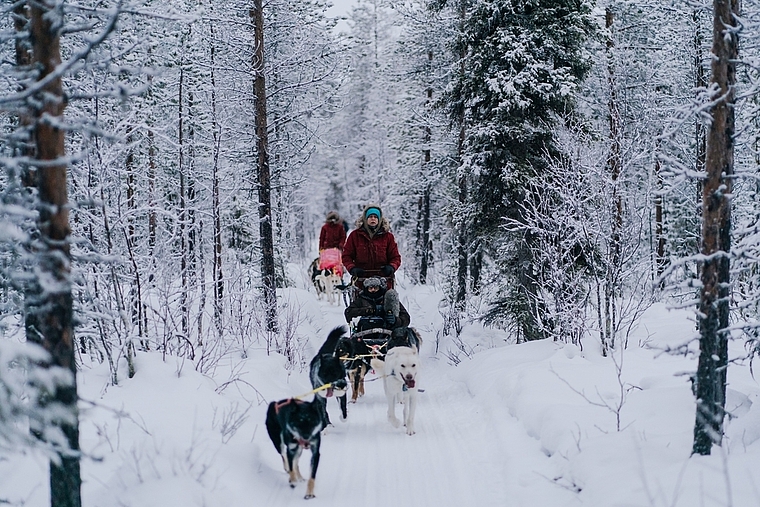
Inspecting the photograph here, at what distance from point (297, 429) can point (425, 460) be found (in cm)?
173

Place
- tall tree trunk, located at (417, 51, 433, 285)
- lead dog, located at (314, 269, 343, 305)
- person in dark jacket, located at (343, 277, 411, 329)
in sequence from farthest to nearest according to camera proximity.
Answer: tall tree trunk, located at (417, 51, 433, 285), lead dog, located at (314, 269, 343, 305), person in dark jacket, located at (343, 277, 411, 329)

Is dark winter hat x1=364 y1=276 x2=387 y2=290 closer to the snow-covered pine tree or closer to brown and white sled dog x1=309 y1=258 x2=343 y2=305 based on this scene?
the snow-covered pine tree

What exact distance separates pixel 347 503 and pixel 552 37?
959 cm

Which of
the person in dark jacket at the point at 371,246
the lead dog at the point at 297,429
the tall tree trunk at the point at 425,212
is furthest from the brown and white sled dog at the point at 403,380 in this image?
the tall tree trunk at the point at 425,212

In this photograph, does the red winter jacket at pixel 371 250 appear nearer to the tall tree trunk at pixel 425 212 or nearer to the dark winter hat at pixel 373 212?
the dark winter hat at pixel 373 212

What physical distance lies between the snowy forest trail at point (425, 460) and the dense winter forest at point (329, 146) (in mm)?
1949

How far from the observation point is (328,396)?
7141 millimetres

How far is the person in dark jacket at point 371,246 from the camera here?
10.8 meters

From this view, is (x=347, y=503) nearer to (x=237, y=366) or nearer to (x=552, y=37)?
(x=237, y=366)

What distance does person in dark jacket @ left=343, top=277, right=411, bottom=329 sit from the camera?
9.90 m

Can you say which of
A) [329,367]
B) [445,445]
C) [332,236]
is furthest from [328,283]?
[445,445]

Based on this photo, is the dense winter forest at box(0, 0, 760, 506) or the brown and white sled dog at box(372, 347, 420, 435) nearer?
the dense winter forest at box(0, 0, 760, 506)

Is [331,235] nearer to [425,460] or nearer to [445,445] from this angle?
[445,445]

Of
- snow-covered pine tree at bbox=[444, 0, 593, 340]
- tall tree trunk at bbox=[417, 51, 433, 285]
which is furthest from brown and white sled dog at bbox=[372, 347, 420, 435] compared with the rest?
tall tree trunk at bbox=[417, 51, 433, 285]
